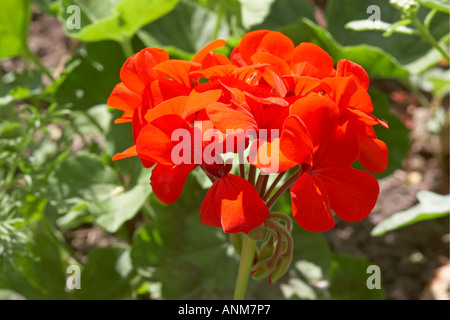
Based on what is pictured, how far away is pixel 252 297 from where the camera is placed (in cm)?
133

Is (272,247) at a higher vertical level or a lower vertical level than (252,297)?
higher

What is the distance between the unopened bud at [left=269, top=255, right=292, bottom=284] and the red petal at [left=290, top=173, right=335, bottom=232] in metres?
0.17

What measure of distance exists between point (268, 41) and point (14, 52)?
1.01 meters

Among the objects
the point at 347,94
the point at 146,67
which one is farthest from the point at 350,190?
the point at 146,67

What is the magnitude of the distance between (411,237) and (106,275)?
0.93 meters

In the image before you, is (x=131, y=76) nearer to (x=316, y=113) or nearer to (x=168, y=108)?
(x=168, y=108)

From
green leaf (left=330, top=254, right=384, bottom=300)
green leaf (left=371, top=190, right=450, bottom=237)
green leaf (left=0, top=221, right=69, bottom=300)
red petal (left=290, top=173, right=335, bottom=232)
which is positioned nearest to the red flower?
red petal (left=290, top=173, right=335, bottom=232)

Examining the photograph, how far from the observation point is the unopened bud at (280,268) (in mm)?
884

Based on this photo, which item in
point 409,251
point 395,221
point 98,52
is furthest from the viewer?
point 409,251

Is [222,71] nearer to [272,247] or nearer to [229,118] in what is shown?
[229,118]

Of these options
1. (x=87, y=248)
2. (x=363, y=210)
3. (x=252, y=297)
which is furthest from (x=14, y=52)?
(x=363, y=210)

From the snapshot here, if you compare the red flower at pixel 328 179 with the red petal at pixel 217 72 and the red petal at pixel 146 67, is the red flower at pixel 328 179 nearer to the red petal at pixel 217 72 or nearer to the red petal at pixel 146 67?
the red petal at pixel 217 72

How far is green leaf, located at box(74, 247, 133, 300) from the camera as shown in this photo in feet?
4.46

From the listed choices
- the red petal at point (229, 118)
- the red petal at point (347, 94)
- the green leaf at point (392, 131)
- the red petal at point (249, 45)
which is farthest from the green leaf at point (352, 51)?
the red petal at point (229, 118)
